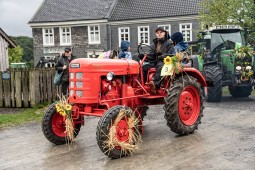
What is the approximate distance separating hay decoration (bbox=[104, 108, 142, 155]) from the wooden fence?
19.8 feet

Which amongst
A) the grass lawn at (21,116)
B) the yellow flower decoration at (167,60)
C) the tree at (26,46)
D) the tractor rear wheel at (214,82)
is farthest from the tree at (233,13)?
the tree at (26,46)

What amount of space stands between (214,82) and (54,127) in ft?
18.9

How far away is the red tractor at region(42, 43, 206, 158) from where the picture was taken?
5.62 metres

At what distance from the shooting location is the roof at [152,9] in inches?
1347

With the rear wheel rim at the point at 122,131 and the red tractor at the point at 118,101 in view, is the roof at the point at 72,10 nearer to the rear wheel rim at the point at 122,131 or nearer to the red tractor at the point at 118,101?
the red tractor at the point at 118,101

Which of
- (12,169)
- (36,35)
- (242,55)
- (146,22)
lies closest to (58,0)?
(36,35)

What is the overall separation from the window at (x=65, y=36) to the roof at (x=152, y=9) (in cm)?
449

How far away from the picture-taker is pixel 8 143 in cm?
704

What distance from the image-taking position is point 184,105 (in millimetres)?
7074

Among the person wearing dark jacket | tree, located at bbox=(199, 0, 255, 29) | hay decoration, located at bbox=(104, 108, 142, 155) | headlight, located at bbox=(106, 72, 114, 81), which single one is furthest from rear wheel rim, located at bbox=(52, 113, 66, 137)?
tree, located at bbox=(199, 0, 255, 29)

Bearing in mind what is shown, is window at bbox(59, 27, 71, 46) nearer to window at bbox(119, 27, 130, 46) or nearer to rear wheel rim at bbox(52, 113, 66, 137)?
window at bbox(119, 27, 130, 46)

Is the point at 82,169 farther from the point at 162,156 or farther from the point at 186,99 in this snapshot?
the point at 186,99

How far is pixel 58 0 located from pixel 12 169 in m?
34.8

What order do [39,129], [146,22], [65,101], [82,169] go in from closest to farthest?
[82,169], [65,101], [39,129], [146,22]
